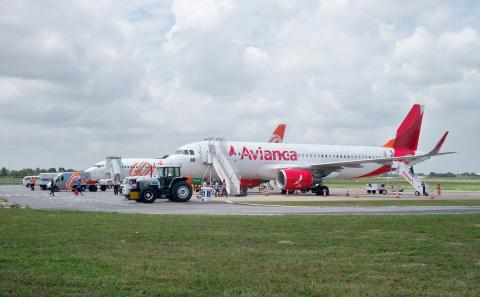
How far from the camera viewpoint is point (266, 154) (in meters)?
45.5

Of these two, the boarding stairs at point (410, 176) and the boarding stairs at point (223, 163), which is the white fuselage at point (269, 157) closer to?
the boarding stairs at point (223, 163)

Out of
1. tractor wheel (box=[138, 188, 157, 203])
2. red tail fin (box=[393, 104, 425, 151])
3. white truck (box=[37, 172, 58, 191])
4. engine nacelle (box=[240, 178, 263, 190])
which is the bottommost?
tractor wheel (box=[138, 188, 157, 203])

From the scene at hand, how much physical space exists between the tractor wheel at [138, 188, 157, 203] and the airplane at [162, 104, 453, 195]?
978 centimetres

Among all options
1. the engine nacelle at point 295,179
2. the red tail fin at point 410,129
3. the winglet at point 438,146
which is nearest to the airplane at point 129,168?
the engine nacelle at point 295,179

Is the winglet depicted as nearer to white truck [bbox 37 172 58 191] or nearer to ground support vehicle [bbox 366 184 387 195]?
ground support vehicle [bbox 366 184 387 195]

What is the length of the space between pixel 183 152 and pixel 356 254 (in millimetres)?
33029

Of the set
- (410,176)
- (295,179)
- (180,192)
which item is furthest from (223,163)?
(410,176)

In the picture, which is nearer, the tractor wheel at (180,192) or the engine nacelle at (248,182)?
the tractor wheel at (180,192)

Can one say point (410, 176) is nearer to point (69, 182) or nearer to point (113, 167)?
point (113, 167)

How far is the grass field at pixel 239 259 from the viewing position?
777 cm

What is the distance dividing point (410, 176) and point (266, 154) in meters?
11.2

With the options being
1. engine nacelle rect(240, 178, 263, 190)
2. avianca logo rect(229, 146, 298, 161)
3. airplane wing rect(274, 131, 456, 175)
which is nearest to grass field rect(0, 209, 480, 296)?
airplane wing rect(274, 131, 456, 175)

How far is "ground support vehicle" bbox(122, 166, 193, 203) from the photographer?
3225cm

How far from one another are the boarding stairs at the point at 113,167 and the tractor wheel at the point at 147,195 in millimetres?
28594
